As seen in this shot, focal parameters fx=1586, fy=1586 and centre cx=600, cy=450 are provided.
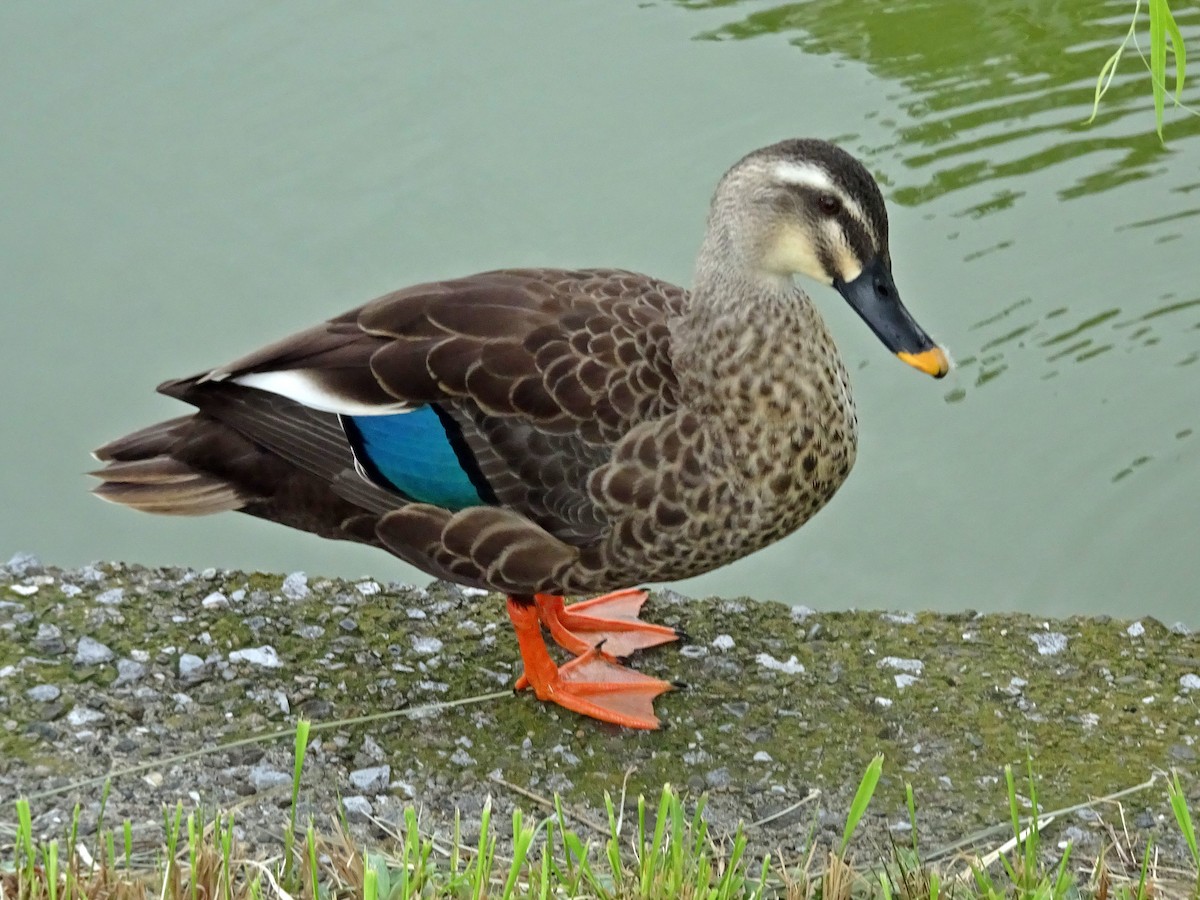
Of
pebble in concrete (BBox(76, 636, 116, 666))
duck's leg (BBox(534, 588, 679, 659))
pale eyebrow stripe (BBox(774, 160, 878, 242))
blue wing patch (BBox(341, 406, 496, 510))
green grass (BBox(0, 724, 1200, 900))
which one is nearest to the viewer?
green grass (BBox(0, 724, 1200, 900))

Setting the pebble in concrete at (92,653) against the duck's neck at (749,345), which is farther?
the pebble in concrete at (92,653)

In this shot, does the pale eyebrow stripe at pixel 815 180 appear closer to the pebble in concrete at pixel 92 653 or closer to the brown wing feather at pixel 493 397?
the brown wing feather at pixel 493 397

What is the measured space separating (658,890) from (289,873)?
25.5 inches

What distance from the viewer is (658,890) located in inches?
97.7

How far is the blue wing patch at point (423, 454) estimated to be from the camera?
353 cm

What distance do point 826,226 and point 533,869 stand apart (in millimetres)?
1605

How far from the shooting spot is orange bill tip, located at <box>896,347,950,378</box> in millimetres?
3484

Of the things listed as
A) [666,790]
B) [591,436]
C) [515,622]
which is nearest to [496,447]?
[591,436]

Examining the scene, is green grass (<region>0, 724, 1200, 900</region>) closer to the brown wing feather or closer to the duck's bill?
the brown wing feather

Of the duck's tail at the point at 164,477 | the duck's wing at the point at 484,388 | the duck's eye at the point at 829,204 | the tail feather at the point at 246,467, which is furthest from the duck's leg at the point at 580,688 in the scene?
the duck's eye at the point at 829,204

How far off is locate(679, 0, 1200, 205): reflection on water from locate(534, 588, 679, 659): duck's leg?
2.80 metres

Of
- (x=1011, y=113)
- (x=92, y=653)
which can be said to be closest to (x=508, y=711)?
(x=92, y=653)

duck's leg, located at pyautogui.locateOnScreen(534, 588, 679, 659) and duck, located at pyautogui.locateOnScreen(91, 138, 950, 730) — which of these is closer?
duck, located at pyautogui.locateOnScreen(91, 138, 950, 730)

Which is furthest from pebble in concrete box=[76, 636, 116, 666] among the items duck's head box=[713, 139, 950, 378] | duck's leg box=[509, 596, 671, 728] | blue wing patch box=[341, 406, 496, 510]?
duck's head box=[713, 139, 950, 378]
